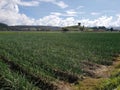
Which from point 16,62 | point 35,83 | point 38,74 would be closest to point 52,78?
point 38,74

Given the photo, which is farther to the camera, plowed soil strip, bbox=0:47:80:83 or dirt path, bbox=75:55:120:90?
plowed soil strip, bbox=0:47:80:83

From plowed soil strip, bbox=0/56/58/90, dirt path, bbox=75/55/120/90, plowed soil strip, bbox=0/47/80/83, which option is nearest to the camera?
plowed soil strip, bbox=0/56/58/90

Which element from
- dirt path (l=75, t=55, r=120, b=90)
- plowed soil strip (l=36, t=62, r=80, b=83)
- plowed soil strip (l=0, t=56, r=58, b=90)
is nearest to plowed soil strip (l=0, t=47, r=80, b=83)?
plowed soil strip (l=36, t=62, r=80, b=83)

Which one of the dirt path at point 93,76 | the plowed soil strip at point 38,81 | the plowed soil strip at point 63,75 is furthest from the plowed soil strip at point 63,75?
the plowed soil strip at point 38,81

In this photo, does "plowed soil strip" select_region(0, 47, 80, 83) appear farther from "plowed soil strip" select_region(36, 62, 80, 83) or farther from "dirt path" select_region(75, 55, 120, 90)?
"dirt path" select_region(75, 55, 120, 90)

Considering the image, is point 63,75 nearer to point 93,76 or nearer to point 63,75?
point 63,75

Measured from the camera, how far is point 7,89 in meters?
11.0

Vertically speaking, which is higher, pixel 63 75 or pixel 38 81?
pixel 38 81

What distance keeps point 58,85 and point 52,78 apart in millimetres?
776

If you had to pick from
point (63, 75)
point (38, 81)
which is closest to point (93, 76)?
point (63, 75)

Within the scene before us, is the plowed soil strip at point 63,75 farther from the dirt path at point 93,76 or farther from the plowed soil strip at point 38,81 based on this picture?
the plowed soil strip at point 38,81

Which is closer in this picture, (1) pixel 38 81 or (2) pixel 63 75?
(1) pixel 38 81

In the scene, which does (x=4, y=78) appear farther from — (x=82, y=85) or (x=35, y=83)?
(x=82, y=85)

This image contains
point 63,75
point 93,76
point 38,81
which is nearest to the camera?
point 38,81
